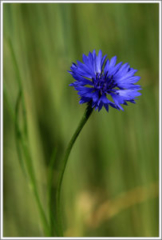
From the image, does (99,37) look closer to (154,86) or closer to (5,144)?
(154,86)

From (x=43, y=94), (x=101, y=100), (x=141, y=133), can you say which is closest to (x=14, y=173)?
→ (x=43, y=94)

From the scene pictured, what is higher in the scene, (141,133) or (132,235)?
(141,133)

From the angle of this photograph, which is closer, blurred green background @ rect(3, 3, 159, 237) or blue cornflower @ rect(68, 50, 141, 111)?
blue cornflower @ rect(68, 50, 141, 111)

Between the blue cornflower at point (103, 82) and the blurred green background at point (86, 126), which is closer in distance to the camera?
Result: the blue cornflower at point (103, 82)

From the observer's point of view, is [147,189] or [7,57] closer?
[7,57]
